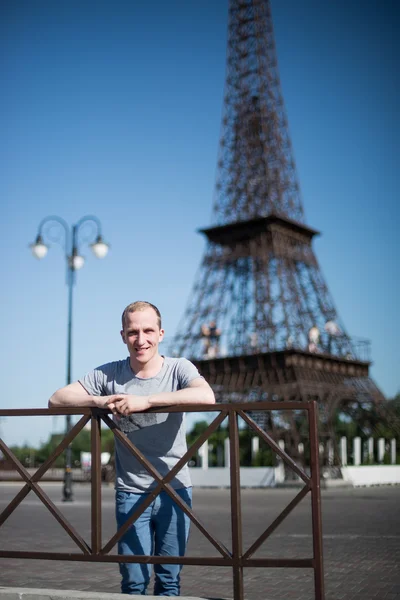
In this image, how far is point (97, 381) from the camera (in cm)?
484

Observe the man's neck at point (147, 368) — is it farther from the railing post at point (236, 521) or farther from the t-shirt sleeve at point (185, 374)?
the railing post at point (236, 521)

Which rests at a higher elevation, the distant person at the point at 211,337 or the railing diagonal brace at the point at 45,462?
the distant person at the point at 211,337

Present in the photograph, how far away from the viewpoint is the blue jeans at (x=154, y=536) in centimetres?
455

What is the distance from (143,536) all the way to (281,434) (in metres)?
32.4

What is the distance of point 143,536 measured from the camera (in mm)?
4582

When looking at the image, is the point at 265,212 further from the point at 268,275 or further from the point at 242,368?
the point at 242,368

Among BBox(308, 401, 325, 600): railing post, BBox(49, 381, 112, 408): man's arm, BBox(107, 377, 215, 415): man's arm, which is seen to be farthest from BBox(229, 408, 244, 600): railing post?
BBox(49, 381, 112, 408): man's arm

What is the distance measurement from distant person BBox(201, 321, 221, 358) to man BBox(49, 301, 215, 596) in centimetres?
3946

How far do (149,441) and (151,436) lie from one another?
3 cm

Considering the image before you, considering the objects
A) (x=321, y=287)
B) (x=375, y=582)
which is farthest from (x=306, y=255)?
(x=375, y=582)

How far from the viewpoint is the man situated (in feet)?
14.9

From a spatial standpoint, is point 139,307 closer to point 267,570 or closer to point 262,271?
point 267,570

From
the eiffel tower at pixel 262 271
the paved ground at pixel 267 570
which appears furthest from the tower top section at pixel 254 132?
the paved ground at pixel 267 570

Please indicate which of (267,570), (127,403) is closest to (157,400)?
(127,403)
